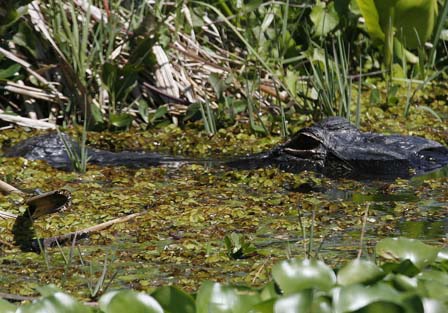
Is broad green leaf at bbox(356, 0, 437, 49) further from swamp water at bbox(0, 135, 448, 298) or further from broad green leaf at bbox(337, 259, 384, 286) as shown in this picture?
broad green leaf at bbox(337, 259, 384, 286)

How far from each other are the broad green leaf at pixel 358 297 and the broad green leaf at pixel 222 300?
0.21 m

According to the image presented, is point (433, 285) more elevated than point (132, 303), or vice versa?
point (132, 303)

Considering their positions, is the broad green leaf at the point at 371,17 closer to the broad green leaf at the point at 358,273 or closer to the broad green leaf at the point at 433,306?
the broad green leaf at the point at 358,273

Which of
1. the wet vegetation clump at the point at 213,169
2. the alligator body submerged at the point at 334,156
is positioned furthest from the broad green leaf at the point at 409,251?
the alligator body submerged at the point at 334,156

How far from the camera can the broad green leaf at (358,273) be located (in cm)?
226

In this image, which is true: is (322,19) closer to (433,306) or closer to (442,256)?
(442,256)

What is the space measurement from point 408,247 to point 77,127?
314cm

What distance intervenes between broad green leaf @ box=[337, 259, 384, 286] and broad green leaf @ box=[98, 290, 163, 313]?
0.45m

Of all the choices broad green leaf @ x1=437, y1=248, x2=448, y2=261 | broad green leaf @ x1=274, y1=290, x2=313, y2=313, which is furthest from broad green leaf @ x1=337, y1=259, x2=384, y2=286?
broad green leaf @ x1=437, y1=248, x2=448, y2=261

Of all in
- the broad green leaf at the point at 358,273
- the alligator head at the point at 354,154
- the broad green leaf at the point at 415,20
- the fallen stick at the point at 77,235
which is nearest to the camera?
the broad green leaf at the point at 358,273

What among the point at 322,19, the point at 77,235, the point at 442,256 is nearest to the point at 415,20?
the point at 322,19

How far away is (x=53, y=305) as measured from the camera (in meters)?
2.11

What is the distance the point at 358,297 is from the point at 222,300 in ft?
1.01

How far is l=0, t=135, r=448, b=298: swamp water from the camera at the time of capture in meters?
3.00
